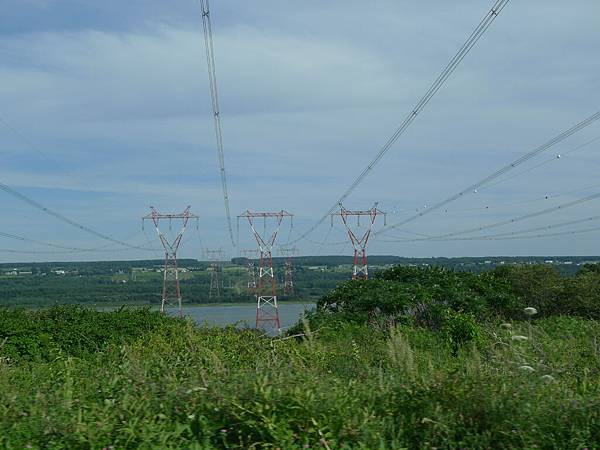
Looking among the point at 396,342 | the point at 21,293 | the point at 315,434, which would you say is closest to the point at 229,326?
the point at 396,342

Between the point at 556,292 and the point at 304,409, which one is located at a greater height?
the point at 556,292

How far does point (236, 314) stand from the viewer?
114 feet

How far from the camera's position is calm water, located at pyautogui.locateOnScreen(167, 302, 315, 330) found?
54.4 ft

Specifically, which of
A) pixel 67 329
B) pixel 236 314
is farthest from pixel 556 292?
pixel 67 329

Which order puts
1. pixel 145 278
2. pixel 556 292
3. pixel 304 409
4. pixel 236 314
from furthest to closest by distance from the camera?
pixel 145 278 < pixel 236 314 < pixel 556 292 < pixel 304 409

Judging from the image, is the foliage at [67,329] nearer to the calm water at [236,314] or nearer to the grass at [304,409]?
the calm water at [236,314]

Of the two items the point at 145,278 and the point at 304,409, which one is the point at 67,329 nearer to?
the point at 304,409

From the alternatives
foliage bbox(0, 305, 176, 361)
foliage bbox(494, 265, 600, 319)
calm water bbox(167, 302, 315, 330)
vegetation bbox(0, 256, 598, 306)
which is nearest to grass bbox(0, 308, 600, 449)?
calm water bbox(167, 302, 315, 330)

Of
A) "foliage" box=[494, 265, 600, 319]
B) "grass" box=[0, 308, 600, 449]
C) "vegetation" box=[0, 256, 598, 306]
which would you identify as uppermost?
"vegetation" box=[0, 256, 598, 306]

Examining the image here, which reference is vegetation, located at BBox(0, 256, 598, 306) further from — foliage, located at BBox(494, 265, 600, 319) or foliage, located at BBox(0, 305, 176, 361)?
foliage, located at BBox(0, 305, 176, 361)

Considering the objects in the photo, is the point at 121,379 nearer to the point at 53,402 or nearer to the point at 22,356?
the point at 53,402

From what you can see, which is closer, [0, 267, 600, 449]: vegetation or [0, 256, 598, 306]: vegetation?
[0, 267, 600, 449]: vegetation

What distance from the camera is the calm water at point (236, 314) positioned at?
16.6m

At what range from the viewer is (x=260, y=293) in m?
40.0
